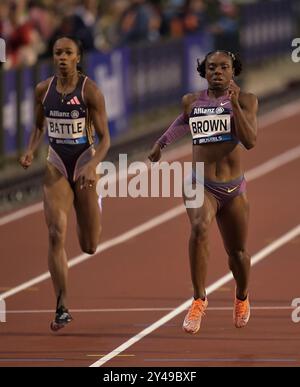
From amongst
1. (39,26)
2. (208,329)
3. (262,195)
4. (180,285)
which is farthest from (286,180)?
(208,329)

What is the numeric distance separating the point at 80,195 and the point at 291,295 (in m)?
2.47

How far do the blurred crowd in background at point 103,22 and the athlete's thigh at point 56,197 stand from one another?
861 centimetres

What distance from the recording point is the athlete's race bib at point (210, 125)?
12914mm

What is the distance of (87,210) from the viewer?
45.1ft

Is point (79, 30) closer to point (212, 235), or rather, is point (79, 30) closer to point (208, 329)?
point (212, 235)

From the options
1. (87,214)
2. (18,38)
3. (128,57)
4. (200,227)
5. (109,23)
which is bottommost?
(109,23)

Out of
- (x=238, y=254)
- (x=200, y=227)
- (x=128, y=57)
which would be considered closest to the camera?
(x=200, y=227)

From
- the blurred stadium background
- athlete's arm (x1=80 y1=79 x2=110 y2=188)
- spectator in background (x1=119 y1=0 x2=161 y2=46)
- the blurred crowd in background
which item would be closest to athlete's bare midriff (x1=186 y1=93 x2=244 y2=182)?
athlete's arm (x1=80 y1=79 x2=110 y2=188)

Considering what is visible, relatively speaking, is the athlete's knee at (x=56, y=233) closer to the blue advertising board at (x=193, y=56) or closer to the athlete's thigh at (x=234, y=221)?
the athlete's thigh at (x=234, y=221)

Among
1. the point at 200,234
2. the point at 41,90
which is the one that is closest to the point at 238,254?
the point at 200,234

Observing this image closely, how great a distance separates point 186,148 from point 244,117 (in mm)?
12837

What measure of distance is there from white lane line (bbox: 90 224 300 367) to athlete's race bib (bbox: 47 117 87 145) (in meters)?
1.60

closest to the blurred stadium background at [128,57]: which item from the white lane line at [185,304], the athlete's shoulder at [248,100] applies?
the white lane line at [185,304]

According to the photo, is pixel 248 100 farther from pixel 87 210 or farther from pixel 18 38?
pixel 18 38
